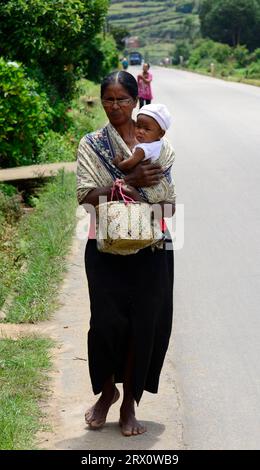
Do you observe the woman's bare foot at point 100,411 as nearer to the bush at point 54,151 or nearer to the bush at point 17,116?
the bush at point 17,116

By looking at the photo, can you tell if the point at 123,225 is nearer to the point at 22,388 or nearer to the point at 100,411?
the point at 100,411

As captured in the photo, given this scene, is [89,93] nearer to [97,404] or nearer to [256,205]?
[256,205]

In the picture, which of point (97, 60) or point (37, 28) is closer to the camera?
point (37, 28)

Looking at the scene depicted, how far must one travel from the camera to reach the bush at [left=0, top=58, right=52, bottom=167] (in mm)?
12625

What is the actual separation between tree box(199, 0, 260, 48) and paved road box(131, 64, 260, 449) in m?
76.6

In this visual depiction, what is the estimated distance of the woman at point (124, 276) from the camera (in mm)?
4684

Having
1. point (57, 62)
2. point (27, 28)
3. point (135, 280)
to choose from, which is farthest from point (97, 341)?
point (57, 62)

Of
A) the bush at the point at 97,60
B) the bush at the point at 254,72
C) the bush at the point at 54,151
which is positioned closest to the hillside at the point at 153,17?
the bush at the point at 254,72

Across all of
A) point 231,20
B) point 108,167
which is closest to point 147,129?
point 108,167

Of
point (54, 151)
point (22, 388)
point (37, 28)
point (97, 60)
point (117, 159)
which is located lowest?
point (97, 60)

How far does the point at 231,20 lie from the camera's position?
91938 millimetres

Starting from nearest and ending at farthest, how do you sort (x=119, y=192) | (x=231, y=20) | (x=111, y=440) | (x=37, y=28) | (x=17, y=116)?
(x=119, y=192)
(x=111, y=440)
(x=17, y=116)
(x=37, y=28)
(x=231, y=20)

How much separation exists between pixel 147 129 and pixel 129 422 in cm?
153

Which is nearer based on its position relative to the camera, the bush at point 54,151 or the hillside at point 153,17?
the bush at point 54,151
